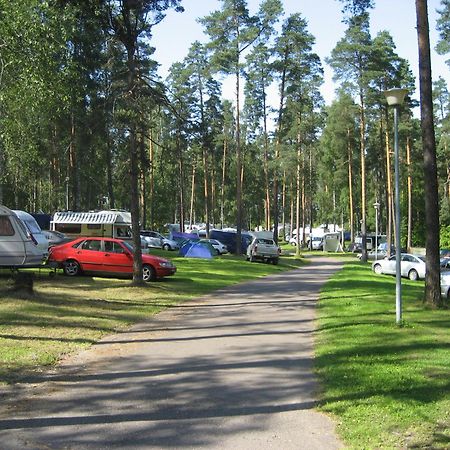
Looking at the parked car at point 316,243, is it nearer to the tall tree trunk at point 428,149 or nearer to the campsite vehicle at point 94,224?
the campsite vehicle at point 94,224

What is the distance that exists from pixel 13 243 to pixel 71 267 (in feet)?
12.2

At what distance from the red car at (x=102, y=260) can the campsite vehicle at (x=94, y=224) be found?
43.0ft

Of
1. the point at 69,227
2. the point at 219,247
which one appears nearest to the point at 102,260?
the point at 69,227

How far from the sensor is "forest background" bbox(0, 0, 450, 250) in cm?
1689

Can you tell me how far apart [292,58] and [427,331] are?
37.5 m

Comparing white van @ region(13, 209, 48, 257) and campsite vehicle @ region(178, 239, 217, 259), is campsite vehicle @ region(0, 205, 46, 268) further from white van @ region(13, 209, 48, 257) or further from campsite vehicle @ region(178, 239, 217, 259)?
campsite vehicle @ region(178, 239, 217, 259)

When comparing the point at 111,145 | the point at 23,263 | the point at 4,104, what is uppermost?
the point at 4,104

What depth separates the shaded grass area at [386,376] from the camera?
16.5 ft

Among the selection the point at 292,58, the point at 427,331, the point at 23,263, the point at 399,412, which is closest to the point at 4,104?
the point at 23,263

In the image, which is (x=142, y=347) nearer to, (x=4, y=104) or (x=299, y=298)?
(x=299, y=298)

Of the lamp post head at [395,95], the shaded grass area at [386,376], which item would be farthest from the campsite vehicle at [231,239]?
the lamp post head at [395,95]

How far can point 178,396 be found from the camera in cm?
621

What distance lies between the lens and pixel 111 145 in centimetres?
1961

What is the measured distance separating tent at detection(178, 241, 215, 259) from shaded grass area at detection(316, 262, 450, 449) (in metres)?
20.9
